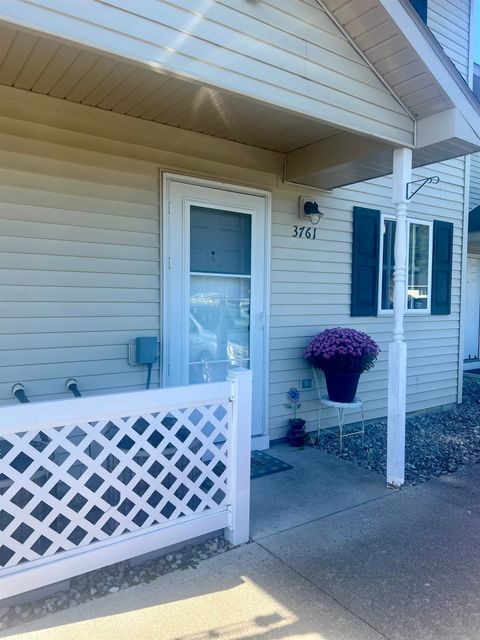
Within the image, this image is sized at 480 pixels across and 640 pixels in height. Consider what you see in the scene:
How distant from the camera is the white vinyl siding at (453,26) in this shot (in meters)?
5.28

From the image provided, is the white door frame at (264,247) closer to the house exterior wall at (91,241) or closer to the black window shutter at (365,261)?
the house exterior wall at (91,241)

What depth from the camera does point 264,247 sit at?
159 inches

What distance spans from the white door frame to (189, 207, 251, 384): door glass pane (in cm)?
18

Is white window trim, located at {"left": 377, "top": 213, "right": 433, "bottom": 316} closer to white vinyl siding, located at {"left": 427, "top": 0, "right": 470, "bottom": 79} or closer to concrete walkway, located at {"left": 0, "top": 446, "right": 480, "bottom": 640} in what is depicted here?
white vinyl siding, located at {"left": 427, "top": 0, "right": 470, "bottom": 79}

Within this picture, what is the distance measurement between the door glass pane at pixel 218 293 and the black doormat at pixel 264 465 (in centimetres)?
75

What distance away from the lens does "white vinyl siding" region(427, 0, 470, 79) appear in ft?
17.3

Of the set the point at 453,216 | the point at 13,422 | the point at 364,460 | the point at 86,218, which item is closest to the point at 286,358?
the point at 364,460

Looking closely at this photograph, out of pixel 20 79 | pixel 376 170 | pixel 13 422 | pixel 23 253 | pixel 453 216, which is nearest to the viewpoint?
pixel 13 422

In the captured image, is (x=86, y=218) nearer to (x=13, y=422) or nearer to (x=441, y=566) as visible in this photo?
(x=13, y=422)

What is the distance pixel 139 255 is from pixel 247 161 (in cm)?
132

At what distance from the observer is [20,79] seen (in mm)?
2746

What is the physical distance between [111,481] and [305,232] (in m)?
2.98

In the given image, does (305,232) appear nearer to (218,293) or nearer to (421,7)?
(218,293)

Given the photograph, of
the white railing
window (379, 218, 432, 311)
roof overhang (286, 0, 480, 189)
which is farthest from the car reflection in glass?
window (379, 218, 432, 311)
